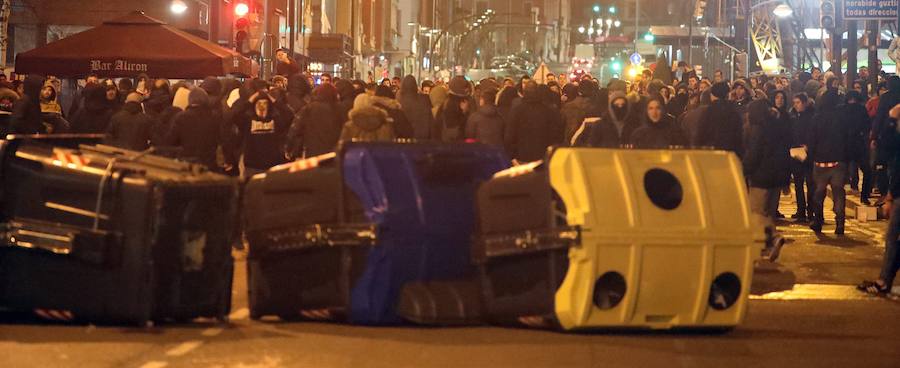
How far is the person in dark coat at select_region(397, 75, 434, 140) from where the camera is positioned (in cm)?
1898

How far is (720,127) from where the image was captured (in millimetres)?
17484

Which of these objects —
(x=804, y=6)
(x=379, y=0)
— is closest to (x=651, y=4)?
(x=379, y=0)

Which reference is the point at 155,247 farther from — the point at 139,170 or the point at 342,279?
the point at 342,279

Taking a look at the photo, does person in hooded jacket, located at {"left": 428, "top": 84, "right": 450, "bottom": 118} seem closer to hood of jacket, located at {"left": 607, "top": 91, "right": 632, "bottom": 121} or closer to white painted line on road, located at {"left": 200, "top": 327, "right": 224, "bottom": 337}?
hood of jacket, located at {"left": 607, "top": 91, "right": 632, "bottom": 121}

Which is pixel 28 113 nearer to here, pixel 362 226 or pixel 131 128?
pixel 131 128

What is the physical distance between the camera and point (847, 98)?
2105 cm

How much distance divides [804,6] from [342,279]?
47.7 m

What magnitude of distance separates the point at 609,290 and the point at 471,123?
7.90 metres

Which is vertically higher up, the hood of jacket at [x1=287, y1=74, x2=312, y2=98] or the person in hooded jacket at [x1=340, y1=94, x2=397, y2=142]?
the hood of jacket at [x1=287, y1=74, x2=312, y2=98]

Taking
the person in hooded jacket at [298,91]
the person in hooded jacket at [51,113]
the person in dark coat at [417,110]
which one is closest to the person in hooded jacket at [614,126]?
the person in dark coat at [417,110]

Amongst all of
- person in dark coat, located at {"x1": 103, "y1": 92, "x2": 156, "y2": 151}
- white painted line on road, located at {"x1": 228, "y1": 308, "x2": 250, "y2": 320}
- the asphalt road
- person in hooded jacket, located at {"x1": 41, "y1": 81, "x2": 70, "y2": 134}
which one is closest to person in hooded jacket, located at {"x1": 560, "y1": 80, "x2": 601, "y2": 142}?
person in dark coat, located at {"x1": 103, "y1": 92, "x2": 156, "y2": 151}

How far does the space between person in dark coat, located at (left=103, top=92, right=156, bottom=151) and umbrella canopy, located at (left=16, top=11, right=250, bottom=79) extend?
5.07 meters

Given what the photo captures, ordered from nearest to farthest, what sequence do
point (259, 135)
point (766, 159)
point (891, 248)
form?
point (891, 248), point (259, 135), point (766, 159)

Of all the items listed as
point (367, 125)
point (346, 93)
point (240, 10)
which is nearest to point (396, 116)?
point (367, 125)
